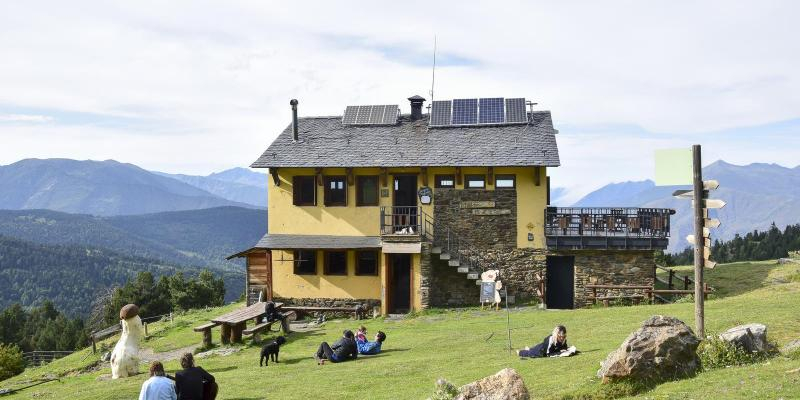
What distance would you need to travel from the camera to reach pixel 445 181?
30688mm

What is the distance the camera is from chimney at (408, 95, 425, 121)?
3456 cm

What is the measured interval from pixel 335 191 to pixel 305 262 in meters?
3.60

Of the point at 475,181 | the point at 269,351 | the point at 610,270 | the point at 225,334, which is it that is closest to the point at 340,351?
the point at 269,351

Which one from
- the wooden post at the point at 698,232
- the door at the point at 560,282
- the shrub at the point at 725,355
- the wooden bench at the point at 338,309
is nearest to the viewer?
the shrub at the point at 725,355

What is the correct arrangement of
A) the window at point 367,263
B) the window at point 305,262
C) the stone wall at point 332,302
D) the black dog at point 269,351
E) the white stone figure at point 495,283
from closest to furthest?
the black dog at point 269,351
the white stone figure at point 495,283
the stone wall at point 332,302
the window at point 367,263
the window at point 305,262

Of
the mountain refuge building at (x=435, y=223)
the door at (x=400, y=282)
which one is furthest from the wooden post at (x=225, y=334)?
the door at (x=400, y=282)

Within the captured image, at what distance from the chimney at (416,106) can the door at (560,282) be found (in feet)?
32.9

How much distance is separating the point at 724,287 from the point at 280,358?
18206 mm

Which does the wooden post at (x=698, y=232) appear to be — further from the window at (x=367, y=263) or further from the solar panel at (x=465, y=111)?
the solar panel at (x=465, y=111)

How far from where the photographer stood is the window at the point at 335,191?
3161 centimetres

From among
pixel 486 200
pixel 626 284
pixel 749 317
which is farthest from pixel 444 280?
pixel 749 317

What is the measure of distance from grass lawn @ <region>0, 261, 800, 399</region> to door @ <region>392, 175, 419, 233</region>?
4523 mm

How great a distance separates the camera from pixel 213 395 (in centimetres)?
1302

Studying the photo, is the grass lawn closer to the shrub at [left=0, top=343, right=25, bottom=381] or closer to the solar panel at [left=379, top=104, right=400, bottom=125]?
the shrub at [left=0, top=343, right=25, bottom=381]
